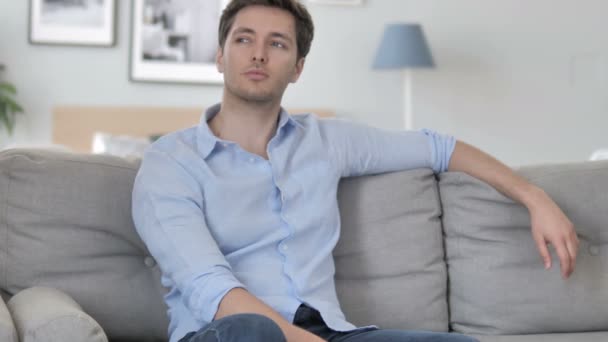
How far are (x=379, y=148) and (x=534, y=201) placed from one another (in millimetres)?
372

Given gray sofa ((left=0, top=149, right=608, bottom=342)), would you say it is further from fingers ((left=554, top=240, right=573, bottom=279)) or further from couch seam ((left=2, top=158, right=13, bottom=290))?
fingers ((left=554, top=240, right=573, bottom=279))

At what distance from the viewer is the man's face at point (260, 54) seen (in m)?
1.99

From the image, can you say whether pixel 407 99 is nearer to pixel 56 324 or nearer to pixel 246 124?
pixel 246 124

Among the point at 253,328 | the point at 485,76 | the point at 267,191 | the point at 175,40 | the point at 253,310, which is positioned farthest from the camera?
the point at 485,76

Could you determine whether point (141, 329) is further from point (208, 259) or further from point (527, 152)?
point (527, 152)

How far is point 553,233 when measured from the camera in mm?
1928

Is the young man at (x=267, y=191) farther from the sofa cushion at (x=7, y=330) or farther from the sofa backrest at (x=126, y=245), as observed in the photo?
the sofa cushion at (x=7, y=330)

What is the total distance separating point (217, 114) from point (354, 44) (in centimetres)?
346

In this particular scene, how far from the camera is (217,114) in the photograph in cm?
207

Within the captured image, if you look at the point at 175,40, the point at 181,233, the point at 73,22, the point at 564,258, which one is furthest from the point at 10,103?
the point at 564,258

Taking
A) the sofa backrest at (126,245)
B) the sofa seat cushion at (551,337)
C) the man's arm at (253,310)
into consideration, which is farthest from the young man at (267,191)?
the sofa seat cushion at (551,337)

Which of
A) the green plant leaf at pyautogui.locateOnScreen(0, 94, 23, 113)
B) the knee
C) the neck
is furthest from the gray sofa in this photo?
the green plant leaf at pyautogui.locateOnScreen(0, 94, 23, 113)

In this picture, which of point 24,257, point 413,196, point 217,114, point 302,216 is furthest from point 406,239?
point 24,257

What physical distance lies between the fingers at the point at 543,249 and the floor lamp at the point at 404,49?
10.6 feet
